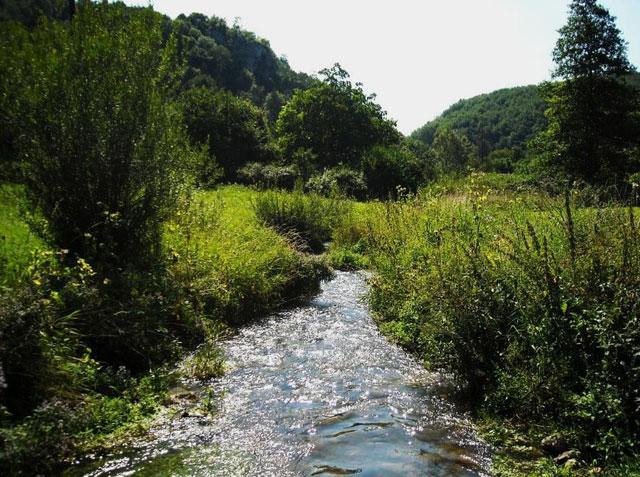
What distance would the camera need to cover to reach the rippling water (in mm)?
4180

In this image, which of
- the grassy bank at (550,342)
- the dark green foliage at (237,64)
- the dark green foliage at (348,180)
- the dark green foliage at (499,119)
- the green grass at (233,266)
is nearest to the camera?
the grassy bank at (550,342)

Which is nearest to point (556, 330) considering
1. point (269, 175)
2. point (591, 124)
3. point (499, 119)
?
point (269, 175)

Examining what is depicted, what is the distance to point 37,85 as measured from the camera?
7.12 metres

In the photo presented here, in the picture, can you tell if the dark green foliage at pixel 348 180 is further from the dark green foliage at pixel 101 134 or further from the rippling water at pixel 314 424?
the rippling water at pixel 314 424

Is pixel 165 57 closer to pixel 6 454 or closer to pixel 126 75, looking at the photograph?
pixel 126 75

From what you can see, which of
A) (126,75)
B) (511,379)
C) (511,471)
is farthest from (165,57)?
(511,471)

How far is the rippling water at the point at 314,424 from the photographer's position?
4180mm

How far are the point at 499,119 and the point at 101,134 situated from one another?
14227cm

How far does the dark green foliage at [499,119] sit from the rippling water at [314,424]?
10601cm

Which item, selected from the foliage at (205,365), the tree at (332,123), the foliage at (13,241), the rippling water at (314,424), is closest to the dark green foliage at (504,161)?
the tree at (332,123)

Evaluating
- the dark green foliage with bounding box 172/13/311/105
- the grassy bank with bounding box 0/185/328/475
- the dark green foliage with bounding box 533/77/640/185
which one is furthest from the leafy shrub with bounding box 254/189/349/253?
the dark green foliage with bounding box 172/13/311/105

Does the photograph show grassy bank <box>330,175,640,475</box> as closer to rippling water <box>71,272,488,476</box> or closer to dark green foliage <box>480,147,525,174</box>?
rippling water <box>71,272,488,476</box>

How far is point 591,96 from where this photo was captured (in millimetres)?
33312

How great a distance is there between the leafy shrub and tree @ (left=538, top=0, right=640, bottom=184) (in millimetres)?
22477
